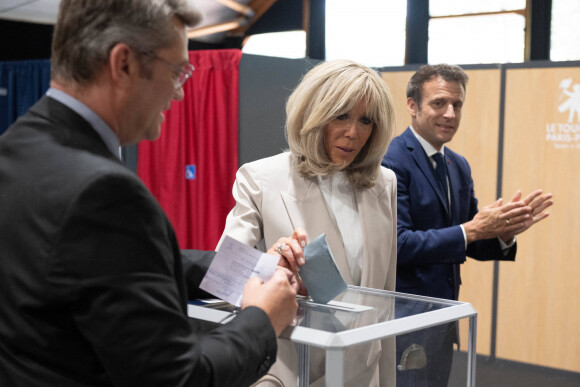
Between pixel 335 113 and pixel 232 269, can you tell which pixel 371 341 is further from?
pixel 335 113

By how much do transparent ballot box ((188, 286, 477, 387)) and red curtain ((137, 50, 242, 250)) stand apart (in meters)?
3.04

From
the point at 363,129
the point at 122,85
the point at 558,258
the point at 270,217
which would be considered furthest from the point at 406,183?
the point at 558,258

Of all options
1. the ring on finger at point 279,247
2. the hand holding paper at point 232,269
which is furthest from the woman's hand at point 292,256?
the hand holding paper at point 232,269

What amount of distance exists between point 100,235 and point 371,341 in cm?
55

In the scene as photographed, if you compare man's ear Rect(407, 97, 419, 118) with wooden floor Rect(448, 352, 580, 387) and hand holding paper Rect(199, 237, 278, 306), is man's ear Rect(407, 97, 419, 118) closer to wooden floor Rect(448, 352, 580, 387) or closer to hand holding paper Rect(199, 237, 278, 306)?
Answer: hand holding paper Rect(199, 237, 278, 306)

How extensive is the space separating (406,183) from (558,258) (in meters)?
2.17

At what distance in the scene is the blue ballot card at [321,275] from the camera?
1.44 meters

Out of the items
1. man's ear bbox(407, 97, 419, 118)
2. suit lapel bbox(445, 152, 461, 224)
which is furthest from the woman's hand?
man's ear bbox(407, 97, 419, 118)

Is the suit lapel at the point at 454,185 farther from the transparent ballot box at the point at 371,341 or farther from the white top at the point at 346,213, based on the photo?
the transparent ballot box at the point at 371,341

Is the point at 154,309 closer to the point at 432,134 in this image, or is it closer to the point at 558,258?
the point at 432,134

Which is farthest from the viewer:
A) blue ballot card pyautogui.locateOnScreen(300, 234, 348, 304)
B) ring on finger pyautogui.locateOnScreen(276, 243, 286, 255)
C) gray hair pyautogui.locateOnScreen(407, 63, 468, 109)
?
gray hair pyautogui.locateOnScreen(407, 63, 468, 109)

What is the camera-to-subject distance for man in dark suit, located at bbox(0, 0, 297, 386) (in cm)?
92

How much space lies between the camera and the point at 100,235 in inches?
36.4

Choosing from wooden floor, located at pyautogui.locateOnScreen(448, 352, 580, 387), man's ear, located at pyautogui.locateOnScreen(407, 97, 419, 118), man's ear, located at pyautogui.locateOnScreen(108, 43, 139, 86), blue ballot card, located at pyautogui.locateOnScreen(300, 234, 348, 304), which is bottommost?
wooden floor, located at pyautogui.locateOnScreen(448, 352, 580, 387)
